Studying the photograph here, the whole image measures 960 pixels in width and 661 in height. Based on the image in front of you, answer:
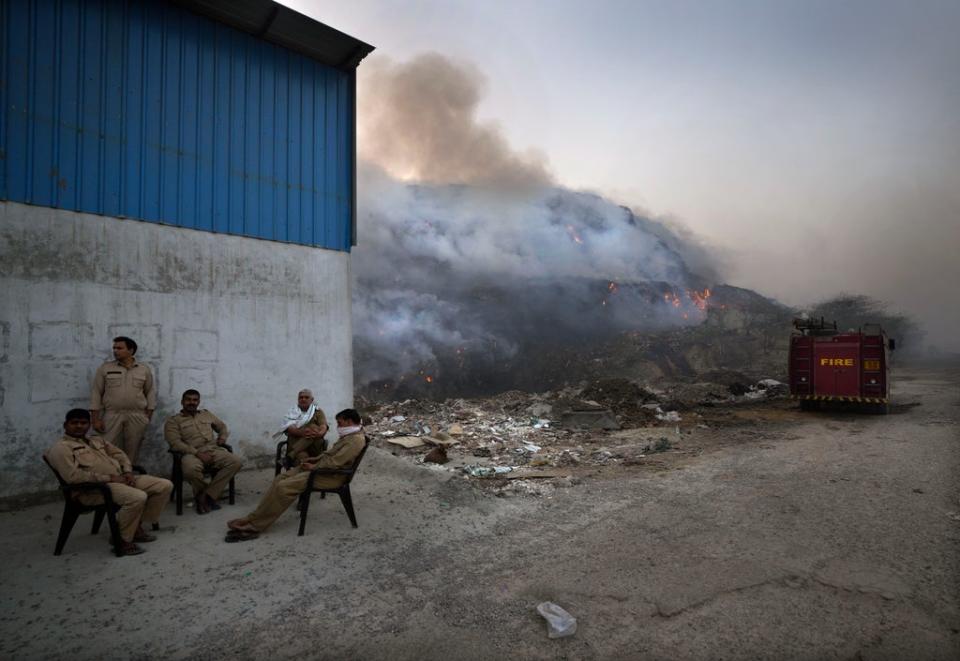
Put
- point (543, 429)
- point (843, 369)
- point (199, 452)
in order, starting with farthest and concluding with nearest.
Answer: point (843, 369)
point (543, 429)
point (199, 452)

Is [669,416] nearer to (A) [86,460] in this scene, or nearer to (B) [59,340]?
(A) [86,460]

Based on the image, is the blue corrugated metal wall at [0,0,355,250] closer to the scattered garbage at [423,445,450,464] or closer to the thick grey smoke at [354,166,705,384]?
the scattered garbage at [423,445,450,464]

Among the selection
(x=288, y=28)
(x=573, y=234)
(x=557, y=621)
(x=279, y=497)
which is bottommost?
Answer: (x=557, y=621)

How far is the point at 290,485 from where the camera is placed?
4.40 meters

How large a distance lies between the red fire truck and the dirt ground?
6.84 meters

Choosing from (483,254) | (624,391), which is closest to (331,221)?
(624,391)

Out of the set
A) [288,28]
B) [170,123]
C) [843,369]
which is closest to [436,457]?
[170,123]

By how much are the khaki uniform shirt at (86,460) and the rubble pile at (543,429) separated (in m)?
4.03

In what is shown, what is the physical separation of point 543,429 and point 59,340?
876cm

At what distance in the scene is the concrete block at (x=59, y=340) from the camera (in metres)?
5.08

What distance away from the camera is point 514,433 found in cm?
1079

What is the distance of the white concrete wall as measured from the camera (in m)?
5.02

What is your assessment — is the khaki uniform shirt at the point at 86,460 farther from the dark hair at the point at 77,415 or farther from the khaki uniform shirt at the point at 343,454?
the khaki uniform shirt at the point at 343,454

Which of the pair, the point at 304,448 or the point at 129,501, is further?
the point at 304,448
